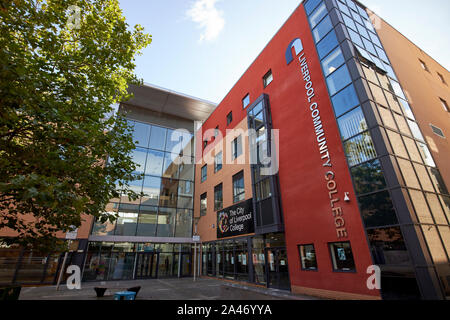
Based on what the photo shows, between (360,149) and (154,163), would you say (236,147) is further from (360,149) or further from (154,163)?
(360,149)

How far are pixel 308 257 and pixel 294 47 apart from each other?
11.6 meters

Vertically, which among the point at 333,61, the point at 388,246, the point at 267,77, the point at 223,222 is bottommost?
the point at 388,246

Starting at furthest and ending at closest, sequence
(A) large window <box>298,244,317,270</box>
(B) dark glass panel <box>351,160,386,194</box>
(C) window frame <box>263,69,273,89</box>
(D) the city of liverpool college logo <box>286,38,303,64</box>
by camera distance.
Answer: (C) window frame <box>263,69,273,89</box> → (D) the city of liverpool college logo <box>286,38,303,64</box> → (A) large window <box>298,244,317,270</box> → (B) dark glass panel <box>351,160,386,194</box>

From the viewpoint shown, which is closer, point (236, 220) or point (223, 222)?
point (236, 220)

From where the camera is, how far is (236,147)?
18.3 metres

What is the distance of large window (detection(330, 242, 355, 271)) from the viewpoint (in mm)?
8741

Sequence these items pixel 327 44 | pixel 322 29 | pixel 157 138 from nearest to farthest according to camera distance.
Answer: pixel 327 44, pixel 322 29, pixel 157 138

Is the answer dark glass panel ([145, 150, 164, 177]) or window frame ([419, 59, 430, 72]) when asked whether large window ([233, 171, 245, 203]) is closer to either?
dark glass panel ([145, 150, 164, 177])

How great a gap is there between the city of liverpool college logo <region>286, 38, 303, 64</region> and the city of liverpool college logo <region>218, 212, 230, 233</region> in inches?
466

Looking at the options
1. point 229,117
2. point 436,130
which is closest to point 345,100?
point 436,130

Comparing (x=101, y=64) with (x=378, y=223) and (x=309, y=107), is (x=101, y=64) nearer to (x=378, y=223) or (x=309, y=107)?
(x=309, y=107)

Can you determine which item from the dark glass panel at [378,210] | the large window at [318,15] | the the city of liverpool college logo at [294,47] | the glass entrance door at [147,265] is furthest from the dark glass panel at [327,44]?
the glass entrance door at [147,265]

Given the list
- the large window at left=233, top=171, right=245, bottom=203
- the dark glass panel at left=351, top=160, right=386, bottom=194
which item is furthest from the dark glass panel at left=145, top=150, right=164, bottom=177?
the dark glass panel at left=351, top=160, right=386, bottom=194

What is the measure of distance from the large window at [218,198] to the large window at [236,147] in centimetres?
341
